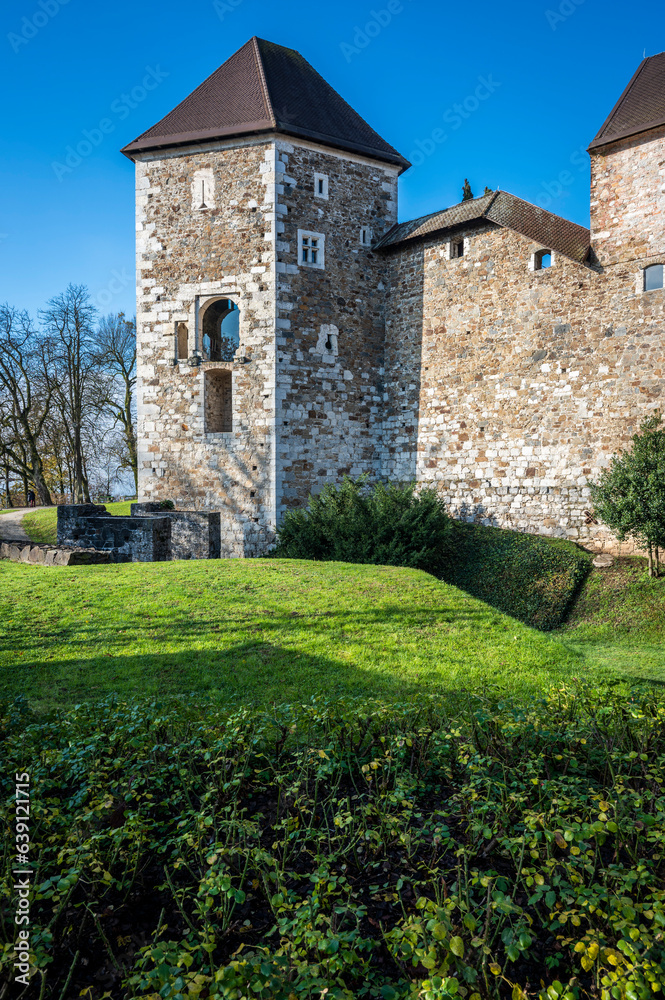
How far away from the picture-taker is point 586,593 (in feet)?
40.4

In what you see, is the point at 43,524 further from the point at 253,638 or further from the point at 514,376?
the point at 253,638

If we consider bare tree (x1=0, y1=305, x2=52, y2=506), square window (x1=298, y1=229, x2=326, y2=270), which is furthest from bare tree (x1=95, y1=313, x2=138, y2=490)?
square window (x1=298, y1=229, x2=326, y2=270)

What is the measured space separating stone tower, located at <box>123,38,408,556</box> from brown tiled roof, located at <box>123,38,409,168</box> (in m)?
0.06

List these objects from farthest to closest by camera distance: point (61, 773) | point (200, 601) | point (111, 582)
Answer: point (111, 582), point (200, 601), point (61, 773)

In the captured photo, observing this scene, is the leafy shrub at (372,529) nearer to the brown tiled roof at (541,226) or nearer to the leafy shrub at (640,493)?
the leafy shrub at (640,493)

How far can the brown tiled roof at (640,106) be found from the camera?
1259 centimetres

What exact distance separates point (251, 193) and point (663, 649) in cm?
1358

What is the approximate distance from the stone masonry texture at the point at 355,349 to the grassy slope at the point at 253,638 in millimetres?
5985

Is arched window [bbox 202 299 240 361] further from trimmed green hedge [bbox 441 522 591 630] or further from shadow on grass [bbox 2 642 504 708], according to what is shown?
shadow on grass [bbox 2 642 504 708]

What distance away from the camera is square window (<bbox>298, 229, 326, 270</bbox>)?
15.6m

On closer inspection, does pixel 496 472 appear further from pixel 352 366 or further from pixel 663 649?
pixel 663 649

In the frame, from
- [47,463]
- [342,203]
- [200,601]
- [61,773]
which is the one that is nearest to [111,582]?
[200,601]

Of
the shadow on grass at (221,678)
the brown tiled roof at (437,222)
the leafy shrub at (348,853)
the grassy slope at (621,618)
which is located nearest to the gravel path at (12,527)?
the shadow on grass at (221,678)

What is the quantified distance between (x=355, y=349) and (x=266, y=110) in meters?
6.21
